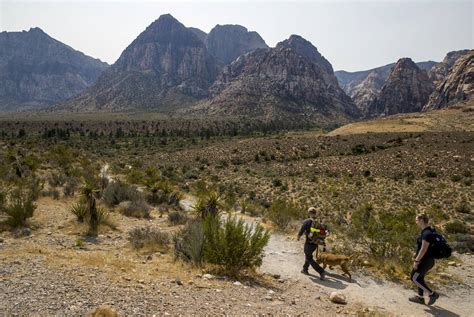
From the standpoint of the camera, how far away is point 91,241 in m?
10.2

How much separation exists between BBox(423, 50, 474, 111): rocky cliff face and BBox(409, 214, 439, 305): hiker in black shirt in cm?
15084

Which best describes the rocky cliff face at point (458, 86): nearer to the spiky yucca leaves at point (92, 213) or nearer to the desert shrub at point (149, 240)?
the desert shrub at point (149, 240)

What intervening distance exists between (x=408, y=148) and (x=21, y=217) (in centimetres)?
4336

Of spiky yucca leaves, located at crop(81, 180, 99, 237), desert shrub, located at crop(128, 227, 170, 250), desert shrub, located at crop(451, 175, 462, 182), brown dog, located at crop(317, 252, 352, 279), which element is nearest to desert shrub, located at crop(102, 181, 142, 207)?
spiky yucca leaves, located at crop(81, 180, 99, 237)

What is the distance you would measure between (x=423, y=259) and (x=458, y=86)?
16362cm

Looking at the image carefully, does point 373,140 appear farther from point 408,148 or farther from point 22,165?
point 22,165

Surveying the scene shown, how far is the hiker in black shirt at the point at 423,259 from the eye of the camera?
272 inches

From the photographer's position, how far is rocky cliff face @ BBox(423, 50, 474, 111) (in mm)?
135500

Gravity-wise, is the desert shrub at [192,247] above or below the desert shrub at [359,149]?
below

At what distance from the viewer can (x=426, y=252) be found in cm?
695

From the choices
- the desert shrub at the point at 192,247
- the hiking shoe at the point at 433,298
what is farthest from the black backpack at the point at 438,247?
the desert shrub at the point at 192,247

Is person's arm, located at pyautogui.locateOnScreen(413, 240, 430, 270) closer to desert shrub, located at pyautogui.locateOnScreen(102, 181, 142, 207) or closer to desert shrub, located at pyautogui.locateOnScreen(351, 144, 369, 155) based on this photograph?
desert shrub, located at pyautogui.locateOnScreen(102, 181, 142, 207)

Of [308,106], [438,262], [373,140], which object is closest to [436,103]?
[308,106]

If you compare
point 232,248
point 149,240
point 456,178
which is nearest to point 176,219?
point 149,240
